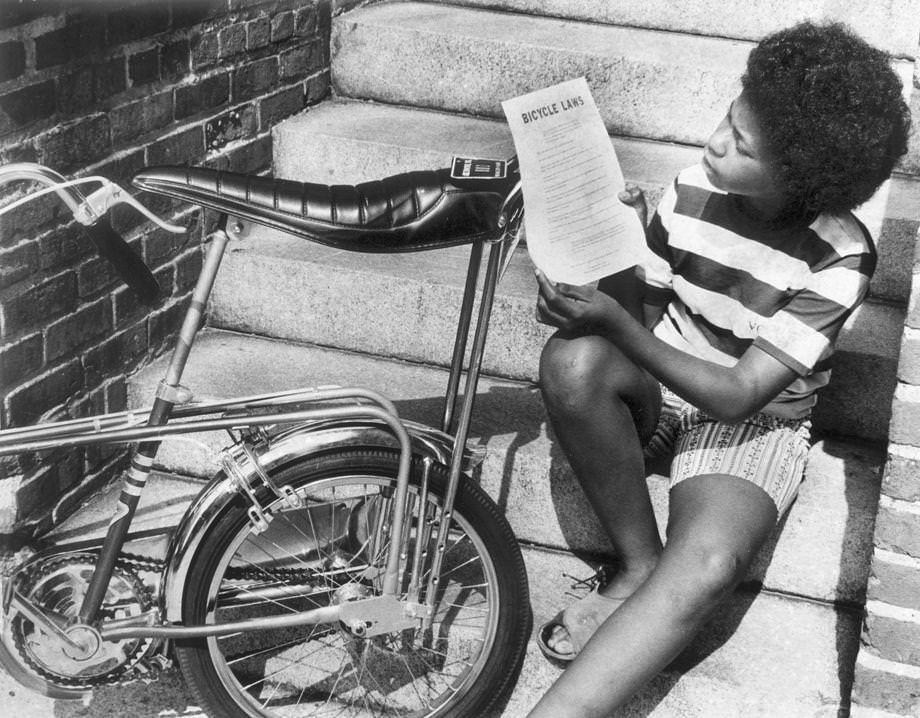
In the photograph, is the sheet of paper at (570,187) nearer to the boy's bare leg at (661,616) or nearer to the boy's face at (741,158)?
the boy's face at (741,158)

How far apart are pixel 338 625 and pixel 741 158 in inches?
42.9

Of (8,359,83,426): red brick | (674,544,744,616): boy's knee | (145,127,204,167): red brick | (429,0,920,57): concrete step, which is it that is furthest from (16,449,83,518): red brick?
(429,0,920,57): concrete step

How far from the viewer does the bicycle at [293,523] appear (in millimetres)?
1867

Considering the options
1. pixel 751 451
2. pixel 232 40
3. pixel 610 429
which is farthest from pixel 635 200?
pixel 232 40

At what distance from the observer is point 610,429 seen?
7.01 feet

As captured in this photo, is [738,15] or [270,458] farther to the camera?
[738,15]

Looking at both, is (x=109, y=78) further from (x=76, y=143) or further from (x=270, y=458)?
(x=270, y=458)

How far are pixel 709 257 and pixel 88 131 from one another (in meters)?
1.26

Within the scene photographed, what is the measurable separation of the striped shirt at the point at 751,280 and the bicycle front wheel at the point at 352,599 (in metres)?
0.55

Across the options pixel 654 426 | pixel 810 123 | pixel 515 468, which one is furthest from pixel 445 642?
pixel 810 123

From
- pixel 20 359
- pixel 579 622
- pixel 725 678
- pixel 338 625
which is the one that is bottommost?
pixel 725 678

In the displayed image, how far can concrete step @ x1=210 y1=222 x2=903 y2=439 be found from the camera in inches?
108

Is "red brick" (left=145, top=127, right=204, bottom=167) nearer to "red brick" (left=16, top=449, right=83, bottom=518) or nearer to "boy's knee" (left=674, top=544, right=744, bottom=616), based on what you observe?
"red brick" (left=16, top=449, right=83, bottom=518)

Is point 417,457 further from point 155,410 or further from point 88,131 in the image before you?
point 88,131
